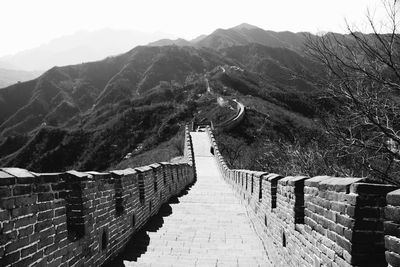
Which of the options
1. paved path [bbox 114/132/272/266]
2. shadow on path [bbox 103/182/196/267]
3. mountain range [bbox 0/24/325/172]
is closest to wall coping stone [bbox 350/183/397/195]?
paved path [bbox 114/132/272/266]

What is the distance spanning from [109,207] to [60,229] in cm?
192

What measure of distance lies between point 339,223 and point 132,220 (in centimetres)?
520

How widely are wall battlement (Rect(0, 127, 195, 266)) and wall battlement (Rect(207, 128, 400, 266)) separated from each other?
8.29 ft

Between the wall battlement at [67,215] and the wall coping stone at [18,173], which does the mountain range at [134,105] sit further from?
the wall coping stone at [18,173]

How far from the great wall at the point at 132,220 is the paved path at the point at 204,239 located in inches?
5.9

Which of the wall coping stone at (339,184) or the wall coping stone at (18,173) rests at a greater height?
the wall coping stone at (18,173)

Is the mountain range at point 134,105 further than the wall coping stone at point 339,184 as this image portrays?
Yes

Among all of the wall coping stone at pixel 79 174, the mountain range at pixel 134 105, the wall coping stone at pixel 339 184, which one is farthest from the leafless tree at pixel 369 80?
the wall coping stone at pixel 79 174

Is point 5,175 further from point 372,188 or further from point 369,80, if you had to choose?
point 369,80

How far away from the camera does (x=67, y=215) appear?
196 inches

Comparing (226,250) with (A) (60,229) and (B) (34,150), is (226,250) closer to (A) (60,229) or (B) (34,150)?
(A) (60,229)

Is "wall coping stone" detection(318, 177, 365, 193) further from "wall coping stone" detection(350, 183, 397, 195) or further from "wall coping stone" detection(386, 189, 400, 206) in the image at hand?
"wall coping stone" detection(386, 189, 400, 206)

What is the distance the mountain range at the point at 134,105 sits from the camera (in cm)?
6100

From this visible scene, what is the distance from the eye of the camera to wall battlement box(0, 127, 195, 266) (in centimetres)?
329
